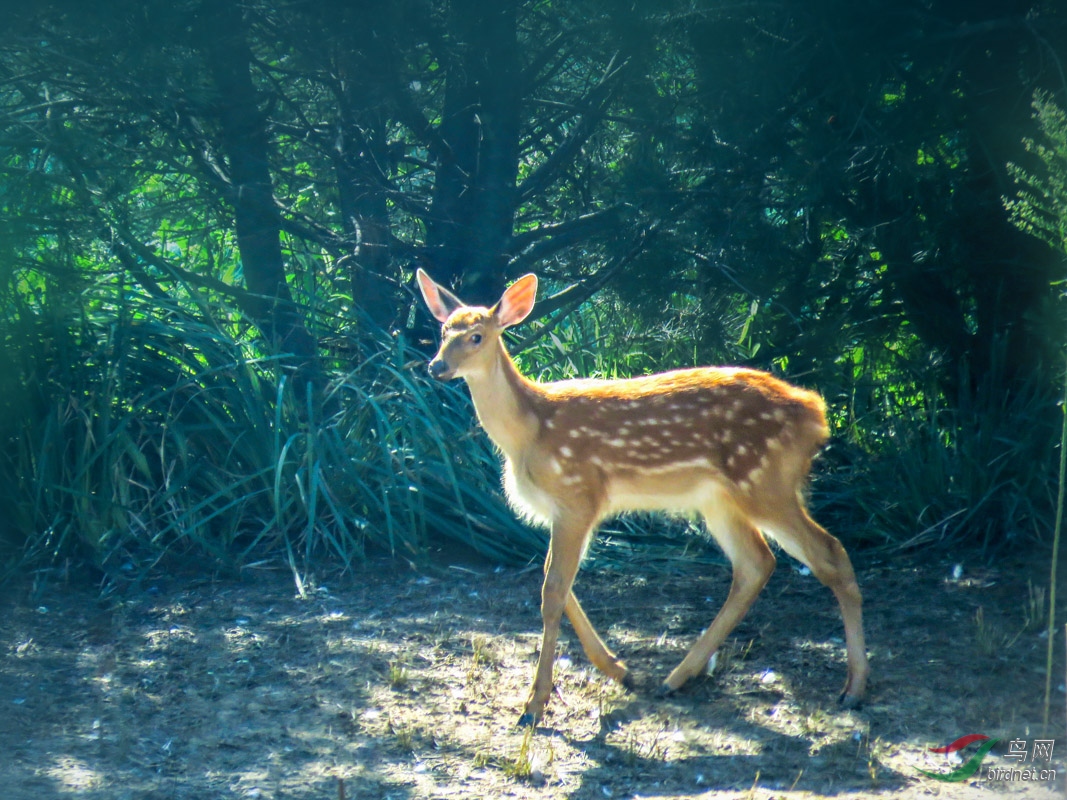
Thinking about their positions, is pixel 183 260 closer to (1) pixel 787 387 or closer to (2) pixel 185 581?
(2) pixel 185 581

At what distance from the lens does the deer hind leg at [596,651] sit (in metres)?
5.61

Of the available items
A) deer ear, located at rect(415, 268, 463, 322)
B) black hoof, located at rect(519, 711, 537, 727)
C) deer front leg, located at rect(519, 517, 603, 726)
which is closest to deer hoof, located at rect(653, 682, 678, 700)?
deer front leg, located at rect(519, 517, 603, 726)

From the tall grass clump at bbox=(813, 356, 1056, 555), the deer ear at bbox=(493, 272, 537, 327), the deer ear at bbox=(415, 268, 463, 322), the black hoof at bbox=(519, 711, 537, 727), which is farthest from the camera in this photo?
the tall grass clump at bbox=(813, 356, 1056, 555)

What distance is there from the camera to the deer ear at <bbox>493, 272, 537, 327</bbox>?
5902 millimetres

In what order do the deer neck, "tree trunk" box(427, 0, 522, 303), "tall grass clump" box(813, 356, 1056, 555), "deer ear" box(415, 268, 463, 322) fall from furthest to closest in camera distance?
"tree trunk" box(427, 0, 522, 303) → "tall grass clump" box(813, 356, 1056, 555) → "deer ear" box(415, 268, 463, 322) → the deer neck

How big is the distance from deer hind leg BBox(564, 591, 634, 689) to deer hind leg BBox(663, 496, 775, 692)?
0.21 metres

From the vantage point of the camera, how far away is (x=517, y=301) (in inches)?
235

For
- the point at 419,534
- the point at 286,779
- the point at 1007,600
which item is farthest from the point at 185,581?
the point at 1007,600

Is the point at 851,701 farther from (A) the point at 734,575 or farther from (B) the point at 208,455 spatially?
(B) the point at 208,455

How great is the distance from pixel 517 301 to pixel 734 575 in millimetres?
1697

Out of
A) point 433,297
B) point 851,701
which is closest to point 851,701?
point 851,701

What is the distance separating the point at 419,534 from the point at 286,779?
9.23 feet

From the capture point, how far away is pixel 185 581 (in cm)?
672

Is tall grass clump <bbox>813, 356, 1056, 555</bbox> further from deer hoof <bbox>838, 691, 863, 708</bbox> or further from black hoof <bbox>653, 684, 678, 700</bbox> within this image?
black hoof <bbox>653, 684, 678, 700</bbox>
